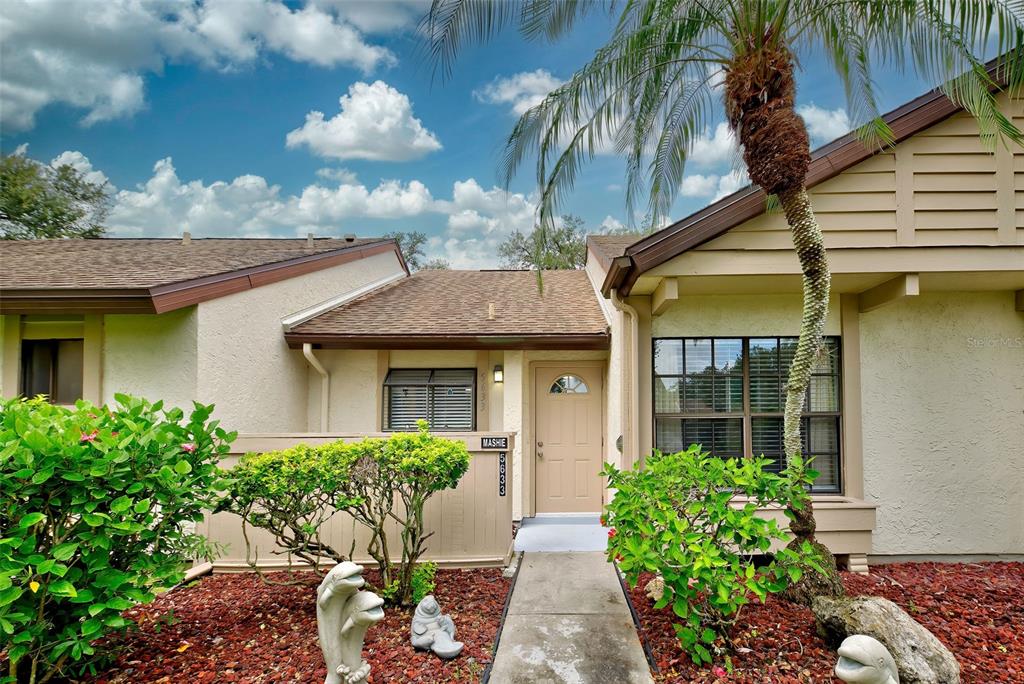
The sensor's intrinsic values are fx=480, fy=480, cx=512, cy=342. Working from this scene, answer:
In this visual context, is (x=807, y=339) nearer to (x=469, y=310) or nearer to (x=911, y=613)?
(x=911, y=613)

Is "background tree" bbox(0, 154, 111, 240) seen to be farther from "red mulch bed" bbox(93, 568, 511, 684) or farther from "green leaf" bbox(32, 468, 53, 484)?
"green leaf" bbox(32, 468, 53, 484)

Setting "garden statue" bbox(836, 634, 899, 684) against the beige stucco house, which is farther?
the beige stucco house

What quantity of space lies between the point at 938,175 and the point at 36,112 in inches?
697

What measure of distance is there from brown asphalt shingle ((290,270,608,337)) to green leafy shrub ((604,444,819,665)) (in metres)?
3.70

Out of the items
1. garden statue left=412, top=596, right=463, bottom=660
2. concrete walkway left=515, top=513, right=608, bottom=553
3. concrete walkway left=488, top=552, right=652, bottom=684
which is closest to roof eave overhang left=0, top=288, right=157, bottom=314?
garden statue left=412, top=596, right=463, bottom=660

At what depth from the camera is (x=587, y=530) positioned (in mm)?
6680

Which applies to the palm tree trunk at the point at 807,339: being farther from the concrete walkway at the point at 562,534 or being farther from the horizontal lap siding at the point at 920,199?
the concrete walkway at the point at 562,534

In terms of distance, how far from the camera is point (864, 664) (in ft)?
7.77

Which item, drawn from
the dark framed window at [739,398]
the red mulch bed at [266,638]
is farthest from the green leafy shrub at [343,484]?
the dark framed window at [739,398]

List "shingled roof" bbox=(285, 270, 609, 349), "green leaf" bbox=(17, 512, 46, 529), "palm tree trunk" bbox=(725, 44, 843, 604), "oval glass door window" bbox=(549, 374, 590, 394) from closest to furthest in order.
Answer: "green leaf" bbox=(17, 512, 46, 529)
"palm tree trunk" bbox=(725, 44, 843, 604)
"shingled roof" bbox=(285, 270, 609, 349)
"oval glass door window" bbox=(549, 374, 590, 394)

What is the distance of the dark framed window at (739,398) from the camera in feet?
18.5

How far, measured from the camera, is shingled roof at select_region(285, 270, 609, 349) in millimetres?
7246

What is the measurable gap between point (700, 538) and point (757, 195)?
3.29 meters

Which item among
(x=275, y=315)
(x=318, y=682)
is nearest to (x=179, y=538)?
(x=318, y=682)
